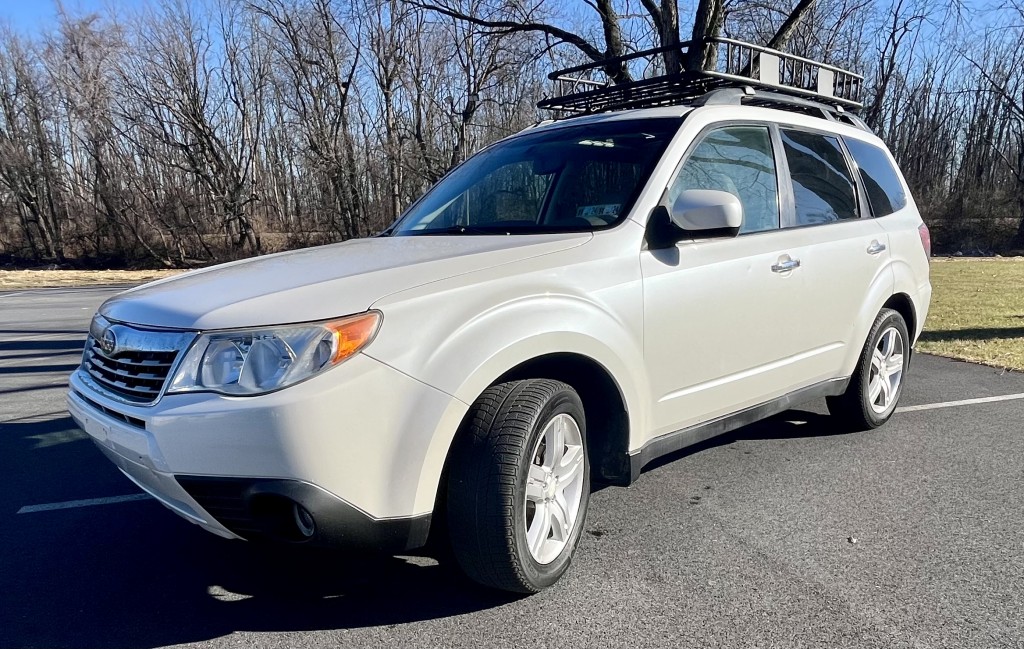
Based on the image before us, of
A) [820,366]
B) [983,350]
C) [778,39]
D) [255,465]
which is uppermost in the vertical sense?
[778,39]

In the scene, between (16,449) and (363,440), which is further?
(16,449)

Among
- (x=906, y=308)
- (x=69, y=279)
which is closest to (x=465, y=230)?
(x=906, y=308)

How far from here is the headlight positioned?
2.23 metres

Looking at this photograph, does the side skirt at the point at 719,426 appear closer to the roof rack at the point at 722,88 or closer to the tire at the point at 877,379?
the tire at the point at 877,379

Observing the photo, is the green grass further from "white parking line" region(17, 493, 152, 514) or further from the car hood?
"white parking line" region(17, 493, 152, 514)

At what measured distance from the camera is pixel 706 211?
9.91 feet

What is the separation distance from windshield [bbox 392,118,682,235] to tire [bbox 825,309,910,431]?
2.11m

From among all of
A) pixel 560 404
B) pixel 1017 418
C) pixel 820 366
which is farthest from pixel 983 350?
pixel 560 404

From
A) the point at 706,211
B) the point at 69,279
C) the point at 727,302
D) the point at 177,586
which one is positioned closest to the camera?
the point at 177,586

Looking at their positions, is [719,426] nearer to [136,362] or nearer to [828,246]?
[828,246]

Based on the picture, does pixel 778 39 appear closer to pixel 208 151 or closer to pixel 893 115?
pixel 208 151

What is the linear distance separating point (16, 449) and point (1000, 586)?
5.52 m

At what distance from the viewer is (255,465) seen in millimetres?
2223

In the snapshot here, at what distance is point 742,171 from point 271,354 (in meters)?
2.61
